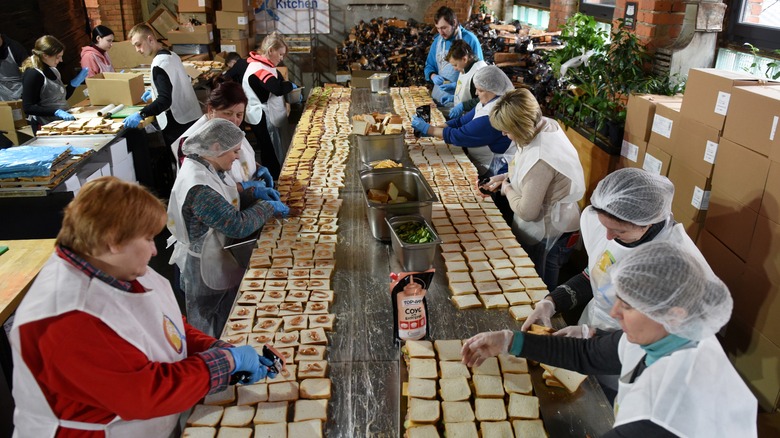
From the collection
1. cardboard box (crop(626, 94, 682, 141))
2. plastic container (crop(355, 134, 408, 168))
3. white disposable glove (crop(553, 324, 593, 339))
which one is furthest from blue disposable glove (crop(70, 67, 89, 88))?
white disposable glove (crop(553, 324, 593, 339))

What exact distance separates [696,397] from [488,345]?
81 cm

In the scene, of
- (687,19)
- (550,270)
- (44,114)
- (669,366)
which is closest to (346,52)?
(44,114)

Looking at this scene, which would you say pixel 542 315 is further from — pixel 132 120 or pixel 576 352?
pixel 132 120

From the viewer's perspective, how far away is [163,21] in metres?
10.2

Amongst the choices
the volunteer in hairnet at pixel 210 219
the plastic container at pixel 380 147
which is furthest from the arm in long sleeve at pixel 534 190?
the volunteer in hairnet at pixel 210 219

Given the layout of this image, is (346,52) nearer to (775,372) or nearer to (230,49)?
(230,49)

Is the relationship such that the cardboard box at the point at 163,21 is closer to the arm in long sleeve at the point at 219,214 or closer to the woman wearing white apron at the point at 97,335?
the arm in long sleeve at the point at 219,214

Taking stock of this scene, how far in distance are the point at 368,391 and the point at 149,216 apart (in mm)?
1047

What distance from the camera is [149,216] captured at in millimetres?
1771

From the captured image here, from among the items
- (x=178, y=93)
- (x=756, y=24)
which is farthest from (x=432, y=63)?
(x=756, y=24)

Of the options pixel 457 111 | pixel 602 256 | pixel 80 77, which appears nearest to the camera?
pixel 602 256

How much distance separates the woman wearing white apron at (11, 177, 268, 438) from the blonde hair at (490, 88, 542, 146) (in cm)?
234

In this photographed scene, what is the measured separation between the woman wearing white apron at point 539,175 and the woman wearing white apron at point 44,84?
16.1 ft

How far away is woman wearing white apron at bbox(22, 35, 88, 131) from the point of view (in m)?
6.10
